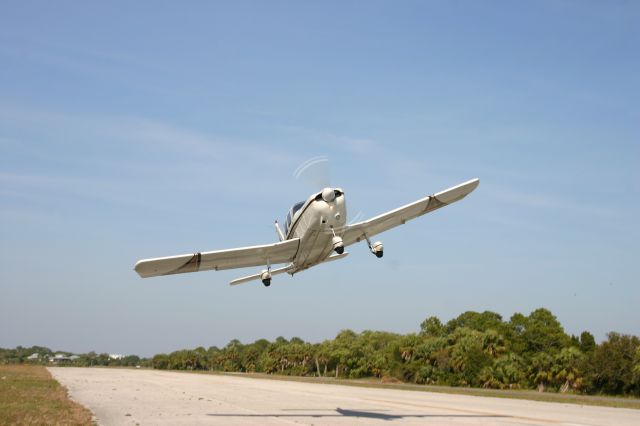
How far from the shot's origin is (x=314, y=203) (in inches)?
Answer: 965

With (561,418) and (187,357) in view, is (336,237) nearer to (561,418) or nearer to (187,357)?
(561,418)

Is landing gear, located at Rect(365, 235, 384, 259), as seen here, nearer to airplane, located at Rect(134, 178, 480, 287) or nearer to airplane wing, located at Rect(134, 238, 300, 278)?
airplane, located at Rect(134, 178, 480, 287)

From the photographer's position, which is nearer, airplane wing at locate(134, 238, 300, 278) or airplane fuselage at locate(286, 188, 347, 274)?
airplane fuselage at locate(286, 188, 347, 274)

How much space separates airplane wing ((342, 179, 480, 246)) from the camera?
1091 inches

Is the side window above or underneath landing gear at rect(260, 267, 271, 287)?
above

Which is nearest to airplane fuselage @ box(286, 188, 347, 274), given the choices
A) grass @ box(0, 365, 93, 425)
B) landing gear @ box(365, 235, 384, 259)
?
landing gear @ box(365, 235, 384, 259)

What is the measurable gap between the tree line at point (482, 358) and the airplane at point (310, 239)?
35.0 m

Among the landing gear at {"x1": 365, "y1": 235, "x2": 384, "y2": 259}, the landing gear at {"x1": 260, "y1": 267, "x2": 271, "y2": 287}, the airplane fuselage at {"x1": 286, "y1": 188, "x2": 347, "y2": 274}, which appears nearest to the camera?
the airplane fuselage at {"x1": 286, "y1": 188, "x2": 347, "y2": 274}

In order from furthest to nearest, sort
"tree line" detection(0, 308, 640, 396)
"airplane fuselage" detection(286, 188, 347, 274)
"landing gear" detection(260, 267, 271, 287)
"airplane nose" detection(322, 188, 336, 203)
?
"tree line" detection(0, 308, 640, 396)
"landing gear" detection(260, 267, 271, 287)
"airplane fuselage" detection(286, 188, 347, 274)
"airplane nose" detection(322, 188, 336, 203)

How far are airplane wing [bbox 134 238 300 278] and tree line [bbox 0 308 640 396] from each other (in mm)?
39427

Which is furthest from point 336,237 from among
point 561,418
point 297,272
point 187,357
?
point 187,357

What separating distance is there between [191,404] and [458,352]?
146 feet

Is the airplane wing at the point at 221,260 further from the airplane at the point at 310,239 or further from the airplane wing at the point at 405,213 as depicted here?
the airplane wing at the point at 405,213

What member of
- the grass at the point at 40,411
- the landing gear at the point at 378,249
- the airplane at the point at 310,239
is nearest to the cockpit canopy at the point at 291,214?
the airplane at the point at 310,239
